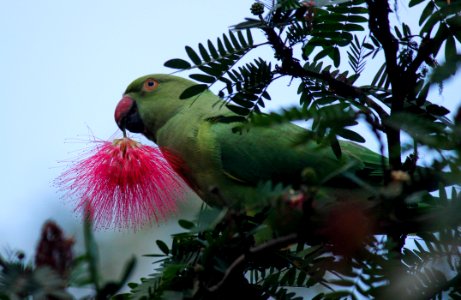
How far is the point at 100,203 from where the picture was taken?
2.16 meters

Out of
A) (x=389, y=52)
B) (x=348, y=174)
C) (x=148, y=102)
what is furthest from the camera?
(x=148, y=102)

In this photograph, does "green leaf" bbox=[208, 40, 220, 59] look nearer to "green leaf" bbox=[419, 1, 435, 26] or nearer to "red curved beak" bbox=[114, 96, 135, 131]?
"green leaf" bbox=[419, 1, 435, 26]

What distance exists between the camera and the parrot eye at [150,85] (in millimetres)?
2885

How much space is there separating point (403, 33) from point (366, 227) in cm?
78

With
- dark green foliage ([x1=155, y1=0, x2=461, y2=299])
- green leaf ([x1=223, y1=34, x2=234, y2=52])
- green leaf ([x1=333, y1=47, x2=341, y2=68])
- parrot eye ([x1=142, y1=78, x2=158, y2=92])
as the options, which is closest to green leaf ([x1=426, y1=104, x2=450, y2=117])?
dark green foliage ([x1=155, y1=0, x2=461, y2=299])

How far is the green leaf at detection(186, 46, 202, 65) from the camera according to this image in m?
1.72

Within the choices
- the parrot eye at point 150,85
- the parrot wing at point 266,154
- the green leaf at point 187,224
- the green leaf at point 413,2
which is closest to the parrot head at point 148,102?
the parrot eye at point 150,85

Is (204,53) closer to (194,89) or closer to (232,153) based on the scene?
→ (194,89)

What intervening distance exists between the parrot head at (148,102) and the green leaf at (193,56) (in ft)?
3.51

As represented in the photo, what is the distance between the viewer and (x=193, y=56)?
1721 mm

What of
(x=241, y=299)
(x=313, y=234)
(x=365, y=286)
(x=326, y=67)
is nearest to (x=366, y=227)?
(x=313, y=234)

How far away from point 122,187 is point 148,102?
722 mm

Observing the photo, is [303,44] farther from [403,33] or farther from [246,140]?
[246,140]

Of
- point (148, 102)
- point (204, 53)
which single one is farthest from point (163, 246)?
point (148, 102)
